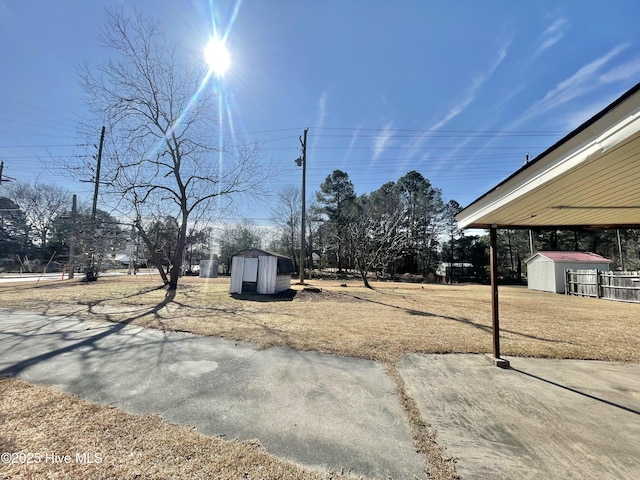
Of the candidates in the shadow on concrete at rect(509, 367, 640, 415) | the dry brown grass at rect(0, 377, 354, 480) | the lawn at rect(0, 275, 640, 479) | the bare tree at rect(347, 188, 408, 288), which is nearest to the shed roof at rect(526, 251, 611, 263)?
the bare tree at rect(347, 188, 408, 288)

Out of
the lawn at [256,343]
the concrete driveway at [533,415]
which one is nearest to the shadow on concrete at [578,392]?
the concrete driveway at [533,415]

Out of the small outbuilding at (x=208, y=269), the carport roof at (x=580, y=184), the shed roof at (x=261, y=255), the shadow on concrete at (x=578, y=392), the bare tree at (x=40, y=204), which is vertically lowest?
the shadow on concrete at (x=578, y=392)

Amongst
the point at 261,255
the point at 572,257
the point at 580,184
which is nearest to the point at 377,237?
the point at 261,255

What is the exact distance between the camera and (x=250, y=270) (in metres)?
12.5

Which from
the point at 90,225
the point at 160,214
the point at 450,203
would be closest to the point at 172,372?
the point at 160,214

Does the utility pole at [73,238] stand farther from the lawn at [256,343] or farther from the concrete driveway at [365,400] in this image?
the concrete driveway at [365,400]

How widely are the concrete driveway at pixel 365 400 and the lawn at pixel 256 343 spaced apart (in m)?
0.18

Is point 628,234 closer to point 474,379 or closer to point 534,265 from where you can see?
point 534,265

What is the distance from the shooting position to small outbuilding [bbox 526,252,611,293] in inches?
664

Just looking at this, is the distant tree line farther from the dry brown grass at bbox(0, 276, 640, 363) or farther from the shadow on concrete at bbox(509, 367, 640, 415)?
the shadow on concrete at bbox(509, 367, 640, 415)

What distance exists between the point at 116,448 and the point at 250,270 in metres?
10.5

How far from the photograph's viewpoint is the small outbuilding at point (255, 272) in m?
12.3

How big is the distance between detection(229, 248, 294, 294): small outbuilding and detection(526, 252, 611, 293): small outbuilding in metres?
16.9

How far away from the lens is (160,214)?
1499 cm
